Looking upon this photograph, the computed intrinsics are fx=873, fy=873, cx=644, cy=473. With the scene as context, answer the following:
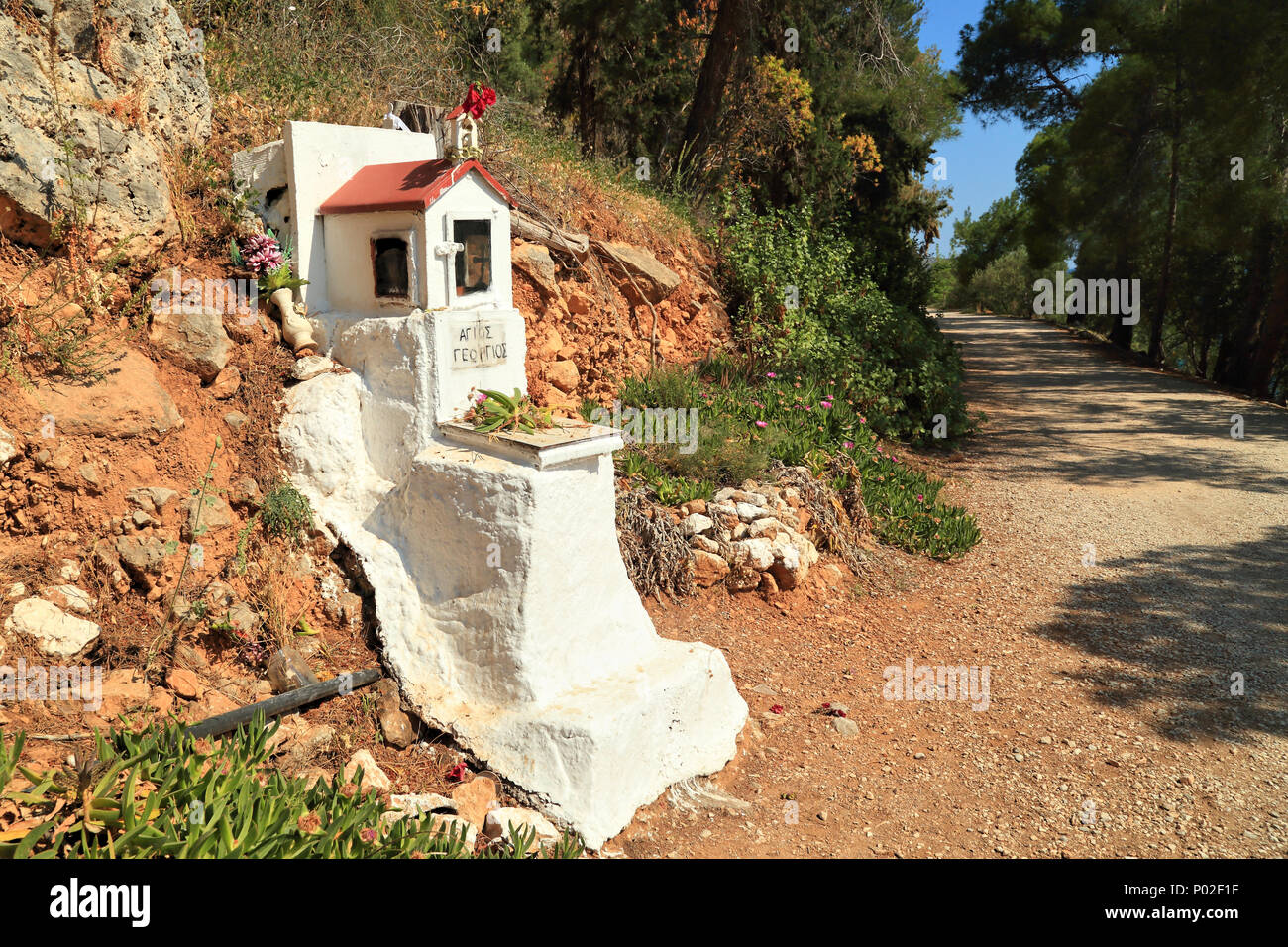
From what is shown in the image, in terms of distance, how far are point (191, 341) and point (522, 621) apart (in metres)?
2.37

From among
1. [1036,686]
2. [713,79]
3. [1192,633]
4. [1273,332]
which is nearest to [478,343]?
[1036,686]

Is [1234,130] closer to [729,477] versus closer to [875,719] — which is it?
[729,477]

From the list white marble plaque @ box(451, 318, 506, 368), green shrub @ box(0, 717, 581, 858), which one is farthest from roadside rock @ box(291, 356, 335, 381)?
green shrub @ box(0, 717, 581, 858)

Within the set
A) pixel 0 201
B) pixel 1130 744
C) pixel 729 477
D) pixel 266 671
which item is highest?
pixel 0 201

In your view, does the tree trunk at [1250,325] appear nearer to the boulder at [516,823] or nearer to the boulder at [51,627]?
the boulder at [516,823]

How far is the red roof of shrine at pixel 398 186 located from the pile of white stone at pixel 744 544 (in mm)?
2650

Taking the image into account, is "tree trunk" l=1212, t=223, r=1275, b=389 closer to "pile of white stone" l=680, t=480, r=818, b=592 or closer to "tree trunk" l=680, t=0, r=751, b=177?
"tree trunk" l=680, t=0, r=751, b=177

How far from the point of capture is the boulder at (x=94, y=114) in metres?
4.34

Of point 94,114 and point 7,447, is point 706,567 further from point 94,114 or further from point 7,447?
point 94,114
